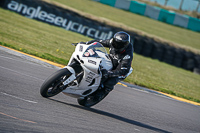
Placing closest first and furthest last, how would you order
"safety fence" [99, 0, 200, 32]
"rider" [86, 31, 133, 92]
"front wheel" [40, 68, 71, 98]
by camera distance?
"front wheel" [40, 68, 71, 98] → "rider" [86, 31, 133, 92] → "safety fence" [99, 0, 200, 32]

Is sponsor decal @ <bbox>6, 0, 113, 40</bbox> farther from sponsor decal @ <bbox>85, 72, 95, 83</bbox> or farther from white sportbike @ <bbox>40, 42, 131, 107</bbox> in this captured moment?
sponsor decal @ <bbox>85, 72, 95, 83</bbox>

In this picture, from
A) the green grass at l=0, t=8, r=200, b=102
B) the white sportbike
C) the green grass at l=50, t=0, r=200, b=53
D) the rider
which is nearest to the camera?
the white sportbike

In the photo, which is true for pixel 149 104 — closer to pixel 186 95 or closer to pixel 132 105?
pixel 132 105

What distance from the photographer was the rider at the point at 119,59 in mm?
6759

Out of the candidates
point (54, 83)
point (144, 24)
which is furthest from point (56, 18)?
Result: point (54, 83)

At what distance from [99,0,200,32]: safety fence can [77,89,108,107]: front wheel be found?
30807 mm

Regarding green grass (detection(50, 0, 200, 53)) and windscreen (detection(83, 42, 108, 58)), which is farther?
green grass (detection(50, 0, 200, 53))

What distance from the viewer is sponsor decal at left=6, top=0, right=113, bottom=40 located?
20.7 metres

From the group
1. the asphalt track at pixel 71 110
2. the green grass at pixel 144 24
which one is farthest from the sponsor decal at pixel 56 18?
the asphalt track at pixel 71 110

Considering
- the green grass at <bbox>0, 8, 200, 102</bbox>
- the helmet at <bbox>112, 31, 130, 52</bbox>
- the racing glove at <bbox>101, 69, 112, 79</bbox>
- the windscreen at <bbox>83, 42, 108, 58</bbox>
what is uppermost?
the helmet at <bbox>112, 31, 130, 52</bbox>

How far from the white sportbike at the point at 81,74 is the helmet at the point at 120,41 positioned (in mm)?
305

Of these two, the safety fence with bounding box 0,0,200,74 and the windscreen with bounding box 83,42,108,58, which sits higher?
the windscreen with bounding box 83,42,108,58

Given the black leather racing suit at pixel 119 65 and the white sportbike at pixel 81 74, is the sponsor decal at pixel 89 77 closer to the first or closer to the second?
the white sportbike at pixel 81 74

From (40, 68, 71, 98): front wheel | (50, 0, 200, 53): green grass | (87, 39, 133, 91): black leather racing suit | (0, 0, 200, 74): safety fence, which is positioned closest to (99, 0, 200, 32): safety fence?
(50, 0, 200, 53): green grass
